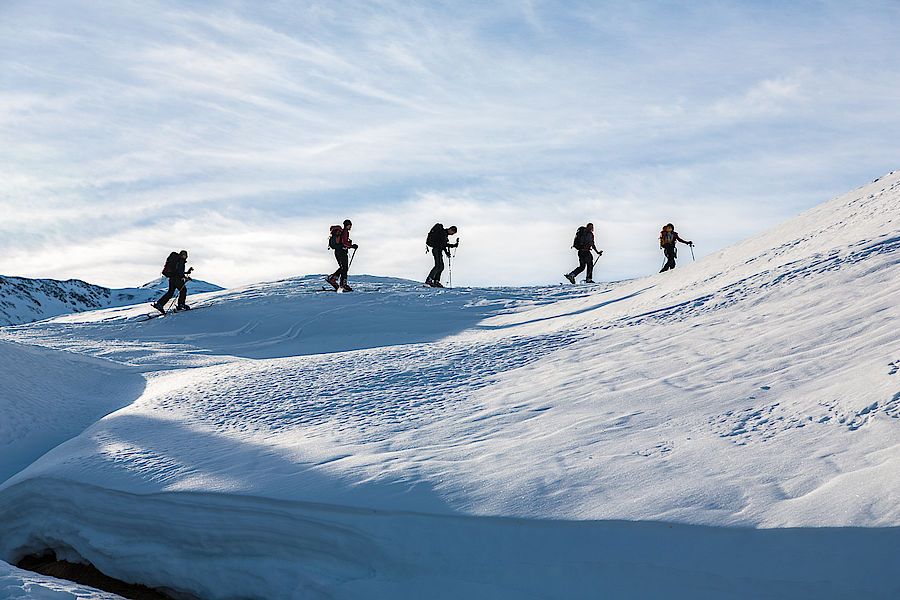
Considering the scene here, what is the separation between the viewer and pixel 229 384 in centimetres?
615

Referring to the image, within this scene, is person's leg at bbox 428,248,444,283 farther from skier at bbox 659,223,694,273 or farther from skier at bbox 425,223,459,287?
skier at bbox 659,223,694,273

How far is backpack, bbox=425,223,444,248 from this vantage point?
47.2ft

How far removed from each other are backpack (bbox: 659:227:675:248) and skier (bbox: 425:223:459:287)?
5.13m

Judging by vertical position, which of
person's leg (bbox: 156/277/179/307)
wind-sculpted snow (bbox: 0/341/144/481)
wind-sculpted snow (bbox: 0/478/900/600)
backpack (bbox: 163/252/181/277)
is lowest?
wind-sculpted snow (bbox: 0/478/900/600)

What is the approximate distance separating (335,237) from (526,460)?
11186 mm

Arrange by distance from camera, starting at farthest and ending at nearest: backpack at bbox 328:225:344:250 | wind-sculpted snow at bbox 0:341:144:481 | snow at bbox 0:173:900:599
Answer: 1. backpack at bbox 328:225:344:250
2. wind-sculpted snow at bbox 0:341:144:481
3. snow at bbox 0:173:900:599

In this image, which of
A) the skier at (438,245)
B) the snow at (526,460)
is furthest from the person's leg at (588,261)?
the snow at (526,460)

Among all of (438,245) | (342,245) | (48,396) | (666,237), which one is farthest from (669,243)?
(48,396)

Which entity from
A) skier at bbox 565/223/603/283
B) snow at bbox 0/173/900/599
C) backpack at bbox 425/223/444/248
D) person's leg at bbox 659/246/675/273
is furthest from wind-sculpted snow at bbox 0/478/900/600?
person's leg at bbox 659/246/675/273

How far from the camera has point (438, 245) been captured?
47.4 feet

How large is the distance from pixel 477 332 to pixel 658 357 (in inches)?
179

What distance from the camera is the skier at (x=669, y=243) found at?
15492mm

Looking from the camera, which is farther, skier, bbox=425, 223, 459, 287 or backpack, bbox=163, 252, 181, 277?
skier, bbox=425, 223, 459, 287

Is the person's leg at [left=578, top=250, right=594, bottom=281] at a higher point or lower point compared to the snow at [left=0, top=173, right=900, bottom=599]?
higher
